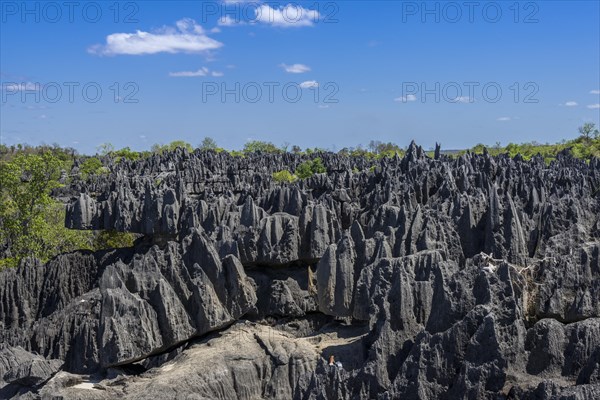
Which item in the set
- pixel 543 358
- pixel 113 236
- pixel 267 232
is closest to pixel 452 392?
pixel 543 358

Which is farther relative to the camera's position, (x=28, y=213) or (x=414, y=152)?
(x=414, y=152)

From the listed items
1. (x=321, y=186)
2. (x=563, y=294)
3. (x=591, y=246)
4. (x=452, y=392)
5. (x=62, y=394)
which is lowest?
(x=62, y=394)

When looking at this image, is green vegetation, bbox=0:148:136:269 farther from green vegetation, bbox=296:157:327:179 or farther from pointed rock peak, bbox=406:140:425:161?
green vegetation, bbox=296:157:327:179

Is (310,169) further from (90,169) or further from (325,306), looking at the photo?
(325,306)

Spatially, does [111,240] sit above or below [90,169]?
below

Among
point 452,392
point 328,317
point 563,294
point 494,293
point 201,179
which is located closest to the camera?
point 452,392

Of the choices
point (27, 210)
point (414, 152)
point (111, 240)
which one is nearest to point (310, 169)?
point (414, 152)

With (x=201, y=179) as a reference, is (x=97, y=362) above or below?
below

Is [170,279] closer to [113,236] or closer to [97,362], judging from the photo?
[97,362]

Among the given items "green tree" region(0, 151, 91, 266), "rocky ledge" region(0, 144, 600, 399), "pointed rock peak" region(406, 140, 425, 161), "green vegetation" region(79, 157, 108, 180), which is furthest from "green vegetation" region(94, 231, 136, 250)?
"green vegetation" region(79, 157, 108, 180)
